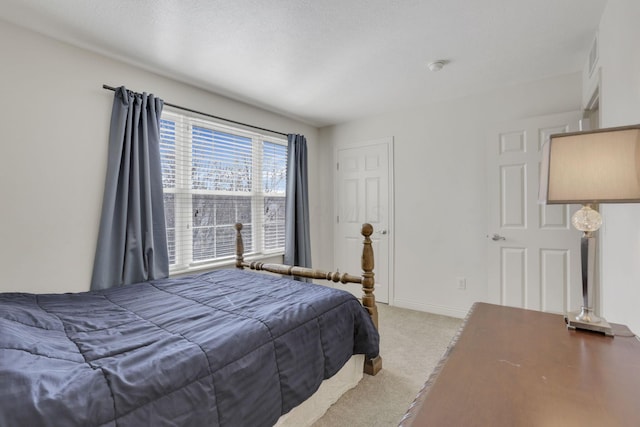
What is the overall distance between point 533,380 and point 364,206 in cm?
332

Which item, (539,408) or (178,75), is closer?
(539,408)

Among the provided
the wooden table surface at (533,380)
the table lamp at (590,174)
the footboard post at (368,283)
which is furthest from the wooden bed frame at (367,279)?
the table lamp at (590,174)

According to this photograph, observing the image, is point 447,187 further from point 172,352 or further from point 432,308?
point 172,352

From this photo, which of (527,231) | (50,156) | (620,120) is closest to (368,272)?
(620,120)

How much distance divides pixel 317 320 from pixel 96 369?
103cm

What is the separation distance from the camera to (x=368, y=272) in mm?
2180

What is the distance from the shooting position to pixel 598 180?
3.08 feet

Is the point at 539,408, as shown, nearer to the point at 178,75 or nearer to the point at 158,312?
the point at 158,312

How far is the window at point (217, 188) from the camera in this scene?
281 cm

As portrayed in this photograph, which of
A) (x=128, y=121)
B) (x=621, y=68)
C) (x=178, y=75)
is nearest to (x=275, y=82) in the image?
(x=178, y=75)

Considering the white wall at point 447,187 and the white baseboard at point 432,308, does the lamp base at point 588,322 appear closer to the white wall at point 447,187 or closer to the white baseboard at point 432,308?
the white wall at point 447,187

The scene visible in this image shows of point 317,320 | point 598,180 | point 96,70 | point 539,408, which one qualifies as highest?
point 96,70

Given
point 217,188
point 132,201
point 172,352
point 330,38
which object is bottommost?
point 172,352

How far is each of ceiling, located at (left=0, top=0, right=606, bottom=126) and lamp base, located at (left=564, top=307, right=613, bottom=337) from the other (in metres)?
1.75
